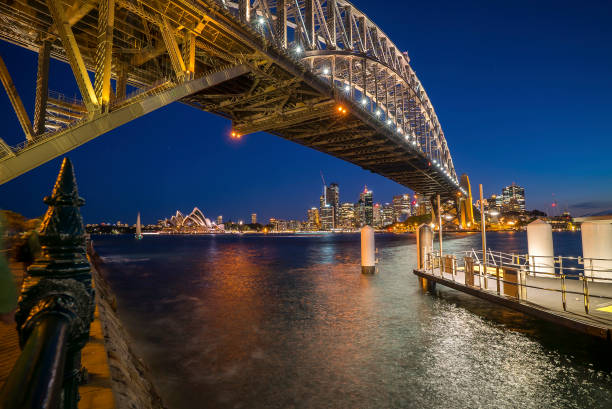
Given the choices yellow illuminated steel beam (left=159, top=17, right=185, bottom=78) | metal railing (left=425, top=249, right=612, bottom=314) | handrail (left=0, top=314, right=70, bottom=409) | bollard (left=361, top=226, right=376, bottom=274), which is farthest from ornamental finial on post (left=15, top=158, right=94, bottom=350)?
bollard (left=361, top=226, right=376, bottom=274)

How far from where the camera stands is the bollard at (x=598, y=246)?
11781 millimetres

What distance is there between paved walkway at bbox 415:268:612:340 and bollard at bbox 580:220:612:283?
0.70m

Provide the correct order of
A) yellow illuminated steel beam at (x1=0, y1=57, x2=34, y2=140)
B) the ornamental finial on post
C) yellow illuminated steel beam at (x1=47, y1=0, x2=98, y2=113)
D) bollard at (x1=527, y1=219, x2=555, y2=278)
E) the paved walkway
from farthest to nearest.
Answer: bollard at (x1=527, y1=219, x2=555, y2=278) < yellow illuminated steel beam at (x1=0, y1=57, x2=34, y2=140) < yellow illuminated steel beam at (x1=47, y1=0, x2=98, y2=113) < the paved walkway < the ornamental finial on post

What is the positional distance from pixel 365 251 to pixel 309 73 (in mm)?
13581

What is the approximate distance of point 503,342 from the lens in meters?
9.75

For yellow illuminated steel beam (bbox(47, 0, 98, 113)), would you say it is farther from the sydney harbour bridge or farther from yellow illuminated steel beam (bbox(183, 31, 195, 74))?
yellow illuminated steel beam (bbox(183, 31, 195, 74))

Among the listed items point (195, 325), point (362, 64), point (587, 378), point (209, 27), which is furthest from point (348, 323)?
point (362, 64)

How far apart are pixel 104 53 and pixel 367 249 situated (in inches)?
710

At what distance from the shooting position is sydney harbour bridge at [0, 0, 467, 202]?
12.7m

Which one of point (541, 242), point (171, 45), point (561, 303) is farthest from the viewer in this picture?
point (171, 45)

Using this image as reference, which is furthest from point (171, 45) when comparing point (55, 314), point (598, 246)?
point (598, 246)

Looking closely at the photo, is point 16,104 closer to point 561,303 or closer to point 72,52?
point 72,52

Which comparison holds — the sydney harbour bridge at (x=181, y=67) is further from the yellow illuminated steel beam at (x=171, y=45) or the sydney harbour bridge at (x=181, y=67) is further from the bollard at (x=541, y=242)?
the bollard at (x=541, y=242)

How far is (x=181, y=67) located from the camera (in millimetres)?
15805
